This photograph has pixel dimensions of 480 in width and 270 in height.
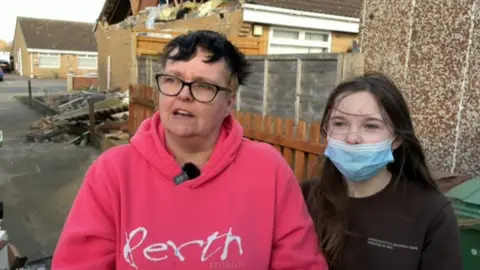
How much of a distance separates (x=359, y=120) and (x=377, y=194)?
32 centimetres

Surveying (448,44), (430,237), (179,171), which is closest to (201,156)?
(179,171)

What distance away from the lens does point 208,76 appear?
139 cm

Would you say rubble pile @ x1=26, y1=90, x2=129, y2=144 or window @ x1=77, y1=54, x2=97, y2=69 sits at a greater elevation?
window @ x1=77, y1=54, x2=97, y2=69

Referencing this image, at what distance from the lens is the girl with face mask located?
5.06ft

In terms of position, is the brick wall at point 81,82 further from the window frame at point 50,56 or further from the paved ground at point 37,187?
the window frame at point 50,56

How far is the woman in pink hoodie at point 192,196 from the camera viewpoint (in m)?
1.30

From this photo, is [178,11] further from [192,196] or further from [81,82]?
[192,196]

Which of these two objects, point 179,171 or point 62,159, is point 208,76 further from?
point 62,159

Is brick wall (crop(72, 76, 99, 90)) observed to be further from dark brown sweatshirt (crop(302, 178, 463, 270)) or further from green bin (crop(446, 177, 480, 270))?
dark brown sweatshirt (crop(302, 178, 463, 270))

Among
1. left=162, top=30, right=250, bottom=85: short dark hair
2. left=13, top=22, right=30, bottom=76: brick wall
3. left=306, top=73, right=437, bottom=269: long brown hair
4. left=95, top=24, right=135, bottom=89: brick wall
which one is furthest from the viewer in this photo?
left=13, top=22, right=30, bottom=76: brick wall

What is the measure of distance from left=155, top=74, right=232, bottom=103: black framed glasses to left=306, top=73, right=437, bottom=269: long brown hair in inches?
24.9

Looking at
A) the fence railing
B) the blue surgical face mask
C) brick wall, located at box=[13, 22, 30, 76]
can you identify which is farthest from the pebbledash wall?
brick wall, located at box=[13, 22, 30, 76]

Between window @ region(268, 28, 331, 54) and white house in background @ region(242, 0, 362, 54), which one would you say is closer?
white house in background @ region(242, 0, 362, 54)

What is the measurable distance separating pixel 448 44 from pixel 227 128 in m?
2.65
